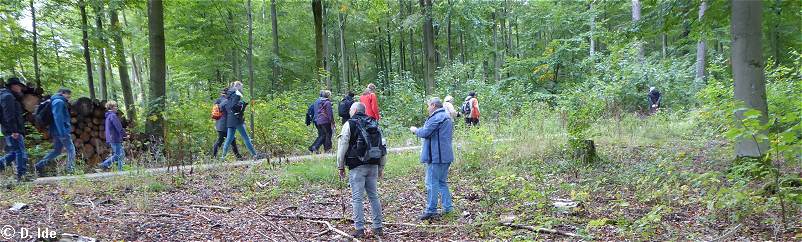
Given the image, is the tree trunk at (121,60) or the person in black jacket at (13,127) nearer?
the person in black jacket at (13,127)

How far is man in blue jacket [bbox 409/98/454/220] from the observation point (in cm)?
629

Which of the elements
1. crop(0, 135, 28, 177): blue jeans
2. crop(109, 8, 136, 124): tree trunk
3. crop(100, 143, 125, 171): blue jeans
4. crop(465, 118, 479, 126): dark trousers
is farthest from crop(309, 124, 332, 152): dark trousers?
crop(0, 135, 28, 177): blue jeans

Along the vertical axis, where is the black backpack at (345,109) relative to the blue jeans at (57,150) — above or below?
A: above

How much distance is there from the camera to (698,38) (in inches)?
380

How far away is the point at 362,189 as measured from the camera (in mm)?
5719

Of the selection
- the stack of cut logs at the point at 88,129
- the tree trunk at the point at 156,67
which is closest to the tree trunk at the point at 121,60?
the stack of cut logs at the point at 88,129

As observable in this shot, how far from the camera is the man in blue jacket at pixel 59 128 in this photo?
28.2ft

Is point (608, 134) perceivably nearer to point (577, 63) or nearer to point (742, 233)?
point (742, 233)

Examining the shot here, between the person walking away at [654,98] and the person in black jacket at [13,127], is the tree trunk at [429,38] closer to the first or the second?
the person walking away at [654,98]

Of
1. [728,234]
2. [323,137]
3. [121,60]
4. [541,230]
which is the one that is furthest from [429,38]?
[728,234]

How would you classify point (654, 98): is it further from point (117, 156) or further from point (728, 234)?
point (117, 156)

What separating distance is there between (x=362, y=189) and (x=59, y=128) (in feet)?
20.4

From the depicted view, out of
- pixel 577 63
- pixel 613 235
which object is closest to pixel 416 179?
pixel 613 235

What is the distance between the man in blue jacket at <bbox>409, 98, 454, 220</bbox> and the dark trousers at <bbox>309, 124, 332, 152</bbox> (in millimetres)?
5964
